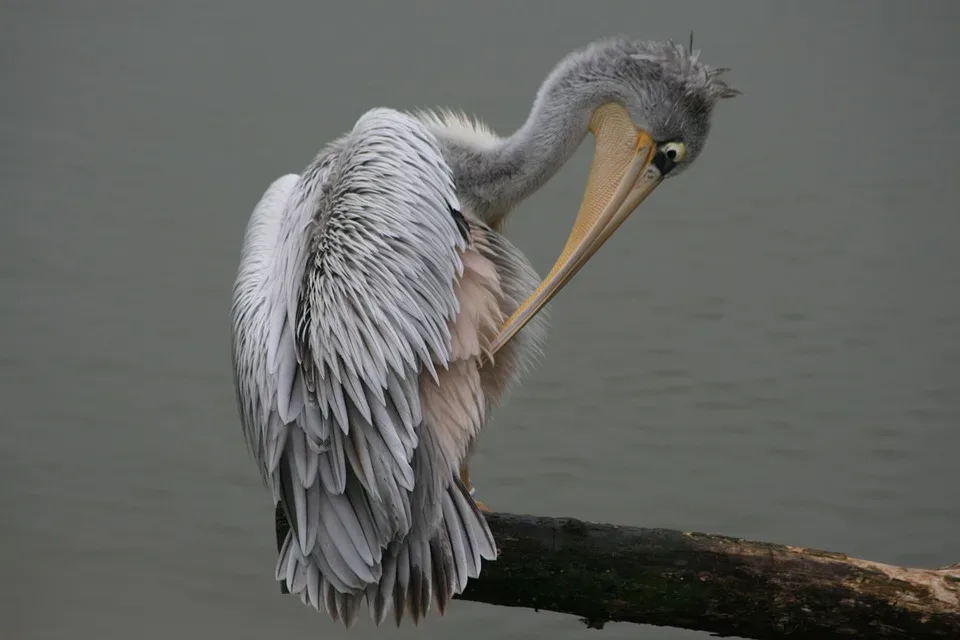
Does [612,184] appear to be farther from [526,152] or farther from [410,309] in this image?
[410,309]

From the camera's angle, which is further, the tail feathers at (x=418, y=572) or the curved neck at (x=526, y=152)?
the curved neck at (x=526, y=152)

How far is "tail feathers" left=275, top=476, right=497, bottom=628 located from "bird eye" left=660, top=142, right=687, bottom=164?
0.81 m

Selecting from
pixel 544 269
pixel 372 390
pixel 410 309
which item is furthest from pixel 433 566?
pixel 544 269

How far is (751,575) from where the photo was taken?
5.93ft

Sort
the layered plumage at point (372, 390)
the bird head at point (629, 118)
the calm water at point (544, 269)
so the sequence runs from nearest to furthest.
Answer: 1. the layered plumage at point (372, 390)
2. the bird head at point (629, 118)
3. the calm water at point (544, 269)

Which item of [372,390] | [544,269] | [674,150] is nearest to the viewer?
[372,390]

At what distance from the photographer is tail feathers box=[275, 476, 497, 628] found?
1.74m

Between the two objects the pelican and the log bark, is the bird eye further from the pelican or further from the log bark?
the log bark

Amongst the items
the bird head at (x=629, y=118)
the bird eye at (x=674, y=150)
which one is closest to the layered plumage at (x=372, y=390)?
the bird head at (x=629, y=118)

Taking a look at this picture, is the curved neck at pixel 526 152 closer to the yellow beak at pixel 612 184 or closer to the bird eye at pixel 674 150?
the yellow beak at pixel 612 184

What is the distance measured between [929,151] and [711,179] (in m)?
0.81

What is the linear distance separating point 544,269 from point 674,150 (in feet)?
5.91

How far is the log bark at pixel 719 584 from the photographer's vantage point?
1786mm

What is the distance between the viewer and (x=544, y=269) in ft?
12.8
